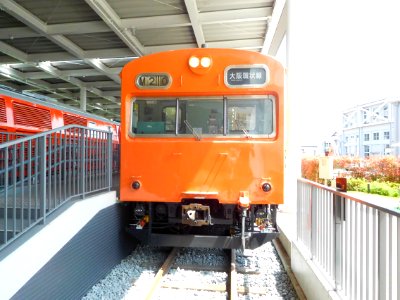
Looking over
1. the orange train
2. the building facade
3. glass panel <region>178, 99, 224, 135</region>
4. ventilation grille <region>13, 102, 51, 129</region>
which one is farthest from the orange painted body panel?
the building facade

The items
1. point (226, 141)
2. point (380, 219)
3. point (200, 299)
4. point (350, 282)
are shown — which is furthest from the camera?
point (226, 141)

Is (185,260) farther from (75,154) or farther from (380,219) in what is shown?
(380,219)

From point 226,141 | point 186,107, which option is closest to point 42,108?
point 186,107

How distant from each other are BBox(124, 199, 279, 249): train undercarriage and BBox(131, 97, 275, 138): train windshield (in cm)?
109

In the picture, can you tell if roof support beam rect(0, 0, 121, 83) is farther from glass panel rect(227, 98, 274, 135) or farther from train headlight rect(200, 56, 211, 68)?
glass panel rect(227, 98, 274, 135)

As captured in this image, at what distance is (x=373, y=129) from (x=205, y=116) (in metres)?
14.6

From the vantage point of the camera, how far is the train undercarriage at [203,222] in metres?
4.42

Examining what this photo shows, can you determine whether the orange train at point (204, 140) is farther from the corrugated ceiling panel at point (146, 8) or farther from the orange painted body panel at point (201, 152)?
the corrugated ceiling panel at point (146, 8)

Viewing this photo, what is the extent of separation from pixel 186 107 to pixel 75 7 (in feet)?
19.8

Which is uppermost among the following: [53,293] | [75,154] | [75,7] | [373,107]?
[75,7]

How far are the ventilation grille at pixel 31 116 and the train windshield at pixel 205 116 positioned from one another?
2558 millimetres

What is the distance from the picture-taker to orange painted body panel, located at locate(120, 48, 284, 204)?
4.29 meters

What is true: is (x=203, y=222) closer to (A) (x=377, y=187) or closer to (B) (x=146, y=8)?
(B) (x=146, y=8)

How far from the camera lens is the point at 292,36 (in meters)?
6.58
